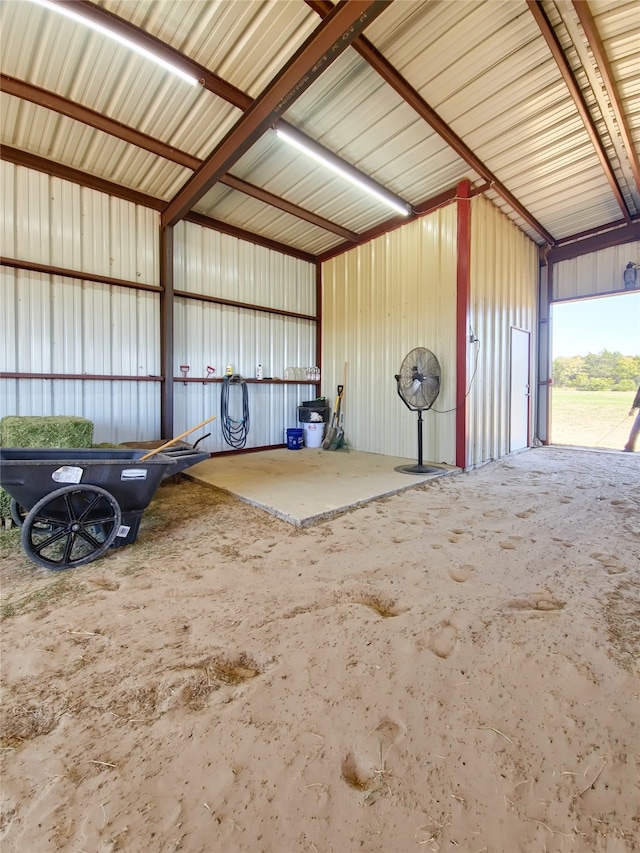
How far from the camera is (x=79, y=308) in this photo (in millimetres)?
4676

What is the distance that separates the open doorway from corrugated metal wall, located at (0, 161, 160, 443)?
7581 millimetres

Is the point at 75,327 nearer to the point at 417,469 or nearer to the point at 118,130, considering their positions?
the point at 118,130

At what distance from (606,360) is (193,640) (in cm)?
1601

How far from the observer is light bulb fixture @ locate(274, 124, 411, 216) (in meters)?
3.88

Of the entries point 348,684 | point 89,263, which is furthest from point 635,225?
point 89,263

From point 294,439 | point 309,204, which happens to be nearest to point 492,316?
point 309,204

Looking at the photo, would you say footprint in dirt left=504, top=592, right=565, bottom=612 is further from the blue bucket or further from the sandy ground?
the blue bucket

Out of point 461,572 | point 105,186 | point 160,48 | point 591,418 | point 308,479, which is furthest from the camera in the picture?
point 591,418

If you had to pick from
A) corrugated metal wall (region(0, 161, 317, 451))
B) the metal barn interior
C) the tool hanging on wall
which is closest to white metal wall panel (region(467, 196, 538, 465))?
the metal barn interior

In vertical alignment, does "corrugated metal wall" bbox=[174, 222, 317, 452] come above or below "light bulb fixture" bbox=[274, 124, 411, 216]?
below

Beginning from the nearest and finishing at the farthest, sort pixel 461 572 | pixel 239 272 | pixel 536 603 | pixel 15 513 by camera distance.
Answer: pixel 536 603, pixel 461 572, pixel 15 513, pixel 239 272

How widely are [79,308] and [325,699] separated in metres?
5.36

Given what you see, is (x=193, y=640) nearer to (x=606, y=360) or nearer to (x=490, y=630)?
(x=490, y=630)

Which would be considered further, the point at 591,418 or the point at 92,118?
the point at 591,418
